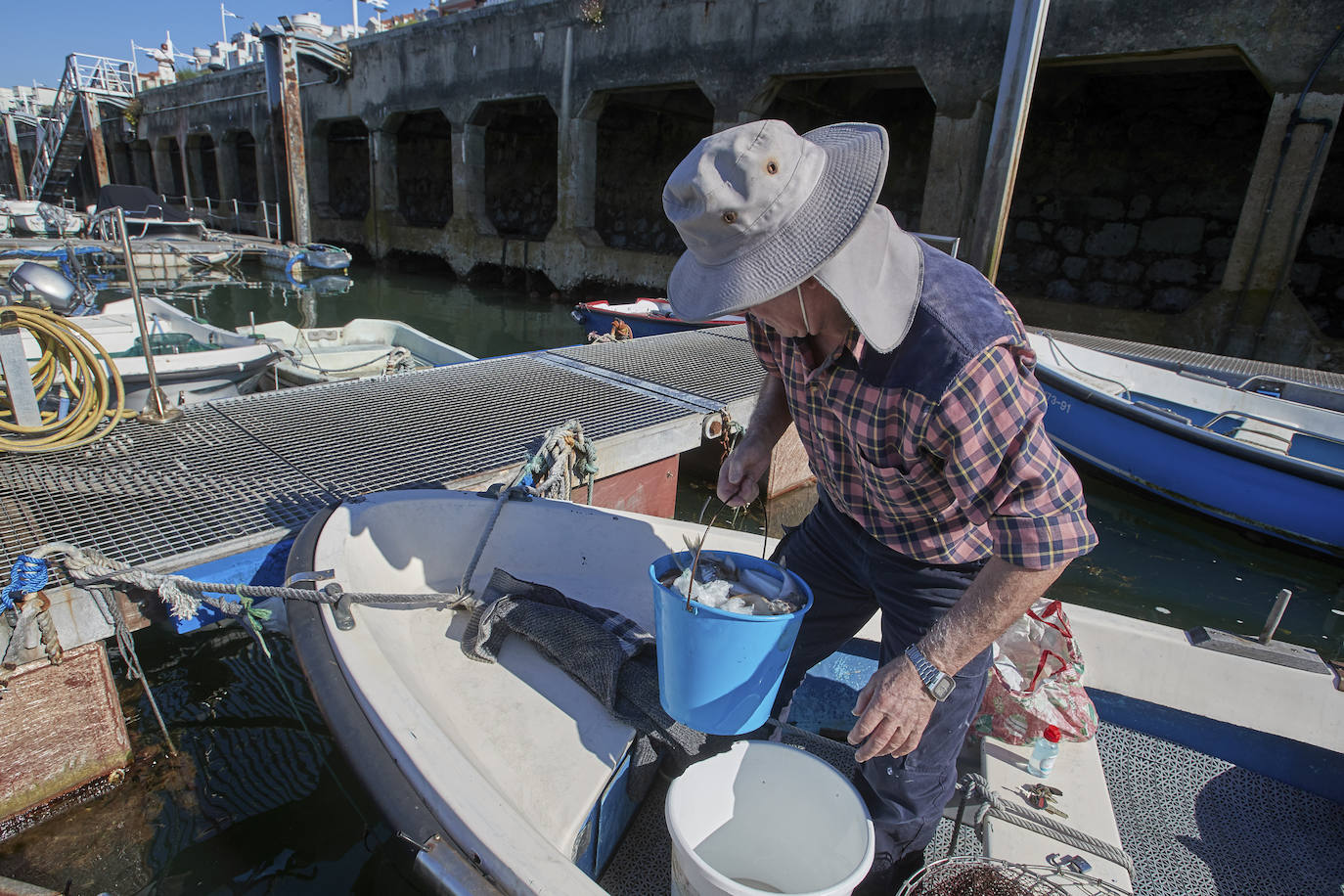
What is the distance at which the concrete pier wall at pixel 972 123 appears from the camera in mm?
8492

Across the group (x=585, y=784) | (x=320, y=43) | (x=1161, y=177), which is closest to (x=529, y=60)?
(x=320, y=43)

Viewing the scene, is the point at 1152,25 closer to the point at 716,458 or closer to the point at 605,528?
the point at 716,458

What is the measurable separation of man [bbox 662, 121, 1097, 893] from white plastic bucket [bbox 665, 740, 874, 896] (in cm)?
21

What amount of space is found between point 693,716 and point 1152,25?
34.7 ft

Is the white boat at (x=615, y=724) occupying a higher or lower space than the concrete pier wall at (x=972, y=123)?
lower

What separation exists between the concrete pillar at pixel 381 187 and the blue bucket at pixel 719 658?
67.3ft

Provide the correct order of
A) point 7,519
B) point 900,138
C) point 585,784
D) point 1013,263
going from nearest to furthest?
point 585,784 < point 7,519 < point 1013,263 < point 900,138

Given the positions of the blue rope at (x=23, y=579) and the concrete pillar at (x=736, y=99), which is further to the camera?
the concrete pillar at (x=736, y=99)

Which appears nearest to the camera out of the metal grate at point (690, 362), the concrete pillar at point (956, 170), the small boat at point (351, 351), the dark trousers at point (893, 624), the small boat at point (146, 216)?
the dark trousers at point (893, 624)

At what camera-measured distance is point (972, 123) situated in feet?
32.5

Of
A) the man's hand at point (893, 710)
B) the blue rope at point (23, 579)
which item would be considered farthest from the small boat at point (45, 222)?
the man's hand at point (893, 710)

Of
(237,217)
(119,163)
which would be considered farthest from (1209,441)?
(119,163)

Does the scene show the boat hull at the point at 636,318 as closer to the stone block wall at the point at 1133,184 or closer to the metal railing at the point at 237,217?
the stone block wall at the point at 1133,184

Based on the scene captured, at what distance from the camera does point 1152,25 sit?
852cm
